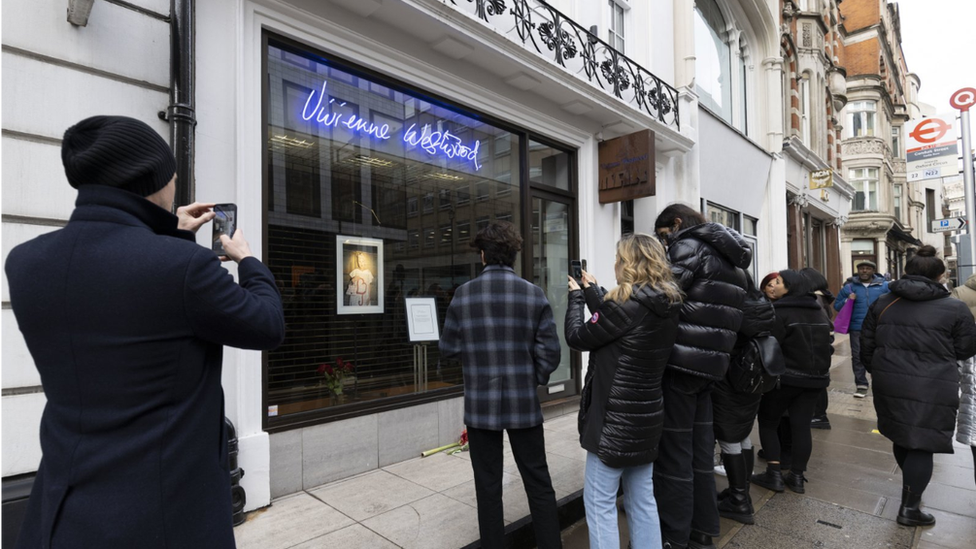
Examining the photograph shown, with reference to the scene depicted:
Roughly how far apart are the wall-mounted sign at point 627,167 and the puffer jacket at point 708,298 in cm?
399

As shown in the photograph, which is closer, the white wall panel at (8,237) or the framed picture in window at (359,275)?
the white wall panel at (8,237)

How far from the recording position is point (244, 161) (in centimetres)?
396

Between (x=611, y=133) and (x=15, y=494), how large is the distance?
302 inches

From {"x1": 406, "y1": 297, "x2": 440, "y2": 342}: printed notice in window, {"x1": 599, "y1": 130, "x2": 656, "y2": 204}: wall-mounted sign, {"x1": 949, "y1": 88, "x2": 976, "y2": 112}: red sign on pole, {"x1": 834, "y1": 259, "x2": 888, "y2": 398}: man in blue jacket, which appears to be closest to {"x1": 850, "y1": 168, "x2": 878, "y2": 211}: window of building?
{"x1": 949, "y1": 88, "x2": 976, "y2": 112}: red sign on pole

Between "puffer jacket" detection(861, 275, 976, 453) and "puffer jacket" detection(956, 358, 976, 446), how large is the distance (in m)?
0.31

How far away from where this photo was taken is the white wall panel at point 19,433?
2939 mm

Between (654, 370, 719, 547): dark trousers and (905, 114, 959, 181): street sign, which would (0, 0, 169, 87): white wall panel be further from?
(905, 114, 959, 181): street sign

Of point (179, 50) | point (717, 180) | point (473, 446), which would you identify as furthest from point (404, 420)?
point (717, 180)

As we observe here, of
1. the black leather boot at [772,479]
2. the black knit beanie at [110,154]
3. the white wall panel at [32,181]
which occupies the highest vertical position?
the white wall panel at [32,181]

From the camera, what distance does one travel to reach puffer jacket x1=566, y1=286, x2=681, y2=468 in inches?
106

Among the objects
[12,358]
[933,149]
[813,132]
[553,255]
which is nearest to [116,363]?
[12,358]

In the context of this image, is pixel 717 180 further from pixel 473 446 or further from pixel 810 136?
pixel 473 446

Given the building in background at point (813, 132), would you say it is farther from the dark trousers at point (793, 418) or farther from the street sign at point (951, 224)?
the dark trousers at point (793, 418)

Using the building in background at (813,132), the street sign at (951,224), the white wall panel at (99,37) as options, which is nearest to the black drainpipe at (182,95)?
the white wall panel at (99,37)
